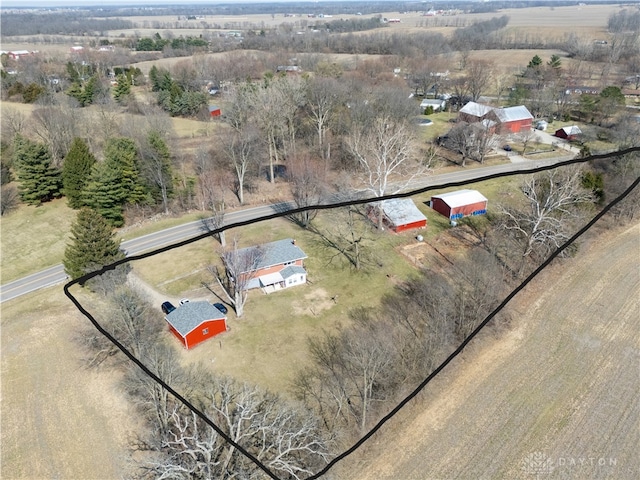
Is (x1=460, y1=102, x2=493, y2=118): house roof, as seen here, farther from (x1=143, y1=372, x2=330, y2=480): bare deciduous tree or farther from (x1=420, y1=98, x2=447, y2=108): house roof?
(x1=143, y1=372, x2=330, y2=480): bare deciduous tree

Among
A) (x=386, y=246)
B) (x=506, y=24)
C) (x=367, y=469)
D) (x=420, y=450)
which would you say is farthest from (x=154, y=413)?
(x=506, y=24)

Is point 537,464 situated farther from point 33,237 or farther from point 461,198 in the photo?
point 33,237

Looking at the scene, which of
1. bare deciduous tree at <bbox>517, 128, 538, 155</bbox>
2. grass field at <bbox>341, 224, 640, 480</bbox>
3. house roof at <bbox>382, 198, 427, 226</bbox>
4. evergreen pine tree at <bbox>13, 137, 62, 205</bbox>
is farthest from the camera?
bare deciduous tree at <bbox>517, 128, 538, 155</bbox>

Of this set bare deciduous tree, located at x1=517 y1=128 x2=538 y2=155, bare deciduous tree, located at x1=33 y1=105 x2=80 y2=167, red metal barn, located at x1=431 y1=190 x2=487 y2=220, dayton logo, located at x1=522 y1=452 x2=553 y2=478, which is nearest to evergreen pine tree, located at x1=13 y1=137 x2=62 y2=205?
bare deciduous tree, located at x1=33 y1=105 x2=80 y2=167

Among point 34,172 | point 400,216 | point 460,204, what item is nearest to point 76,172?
point 34,172

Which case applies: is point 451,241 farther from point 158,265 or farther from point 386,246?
point 158,265
